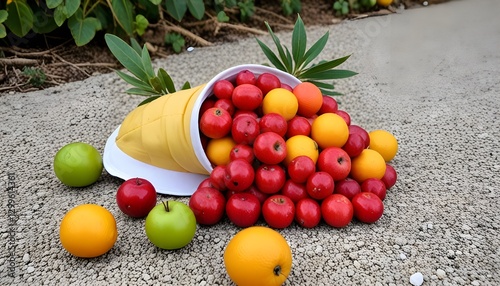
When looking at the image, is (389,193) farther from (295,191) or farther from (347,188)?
(295,191)

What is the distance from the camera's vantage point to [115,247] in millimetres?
1896

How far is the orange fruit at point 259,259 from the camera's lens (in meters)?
1.57

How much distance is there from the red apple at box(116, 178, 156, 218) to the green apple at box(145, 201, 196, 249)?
20 cm

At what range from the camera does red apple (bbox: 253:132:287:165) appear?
1923mm

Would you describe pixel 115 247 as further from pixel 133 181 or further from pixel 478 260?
Result: pixel 478 260

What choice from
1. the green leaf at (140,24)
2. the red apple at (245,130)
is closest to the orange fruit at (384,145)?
the red apple at (245,130)

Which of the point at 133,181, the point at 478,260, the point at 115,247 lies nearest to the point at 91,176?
the point at 133,181

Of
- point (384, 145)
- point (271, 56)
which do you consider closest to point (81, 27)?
point (271, 56)

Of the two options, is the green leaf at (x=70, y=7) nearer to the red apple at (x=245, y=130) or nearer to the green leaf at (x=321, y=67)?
the green leaf at (x=321, y=67)

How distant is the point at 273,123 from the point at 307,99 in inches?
9.0

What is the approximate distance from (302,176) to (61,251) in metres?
Result: 0.90

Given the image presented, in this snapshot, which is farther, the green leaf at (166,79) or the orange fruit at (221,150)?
the green leaf at (166,79)

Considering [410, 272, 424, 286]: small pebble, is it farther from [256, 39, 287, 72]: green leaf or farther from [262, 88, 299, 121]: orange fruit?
[256, 39, 287, 72]: green leaf

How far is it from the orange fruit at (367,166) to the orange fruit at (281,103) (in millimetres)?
324
